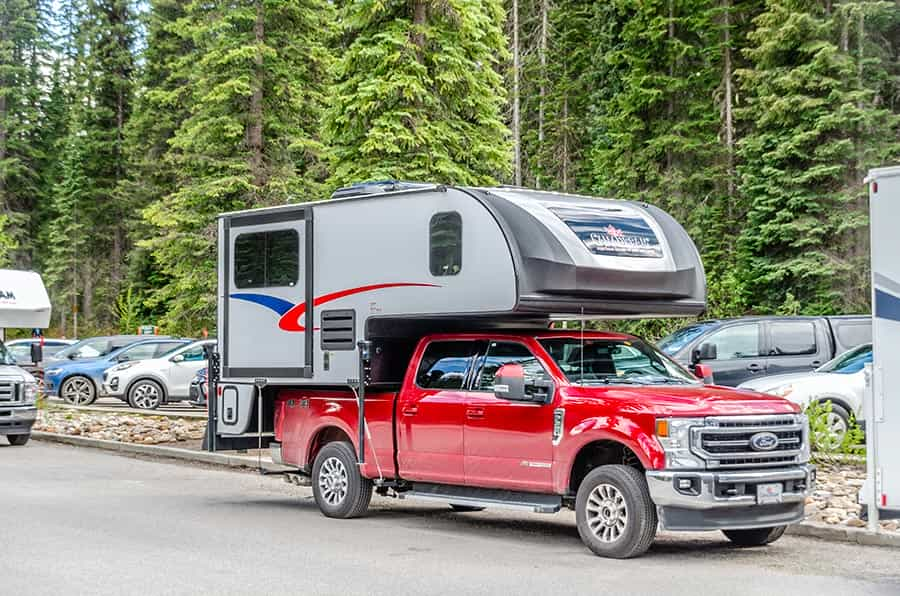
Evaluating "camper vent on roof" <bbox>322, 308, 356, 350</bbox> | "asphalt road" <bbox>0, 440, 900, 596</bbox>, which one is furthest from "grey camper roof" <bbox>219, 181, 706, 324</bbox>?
"asphalt road" <bbox>0, 440, 900, 596</bbox>

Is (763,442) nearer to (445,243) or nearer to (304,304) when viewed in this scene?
(445,243)

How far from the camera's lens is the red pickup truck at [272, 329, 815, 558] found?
1072cm

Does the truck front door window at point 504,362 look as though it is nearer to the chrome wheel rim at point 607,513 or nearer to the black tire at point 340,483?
the chrome wheel rim at point 607,513

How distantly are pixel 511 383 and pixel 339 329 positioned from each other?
3123 mm

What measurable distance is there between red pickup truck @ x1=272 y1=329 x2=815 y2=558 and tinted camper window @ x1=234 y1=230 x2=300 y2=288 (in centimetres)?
175

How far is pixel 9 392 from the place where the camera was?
72.5ft

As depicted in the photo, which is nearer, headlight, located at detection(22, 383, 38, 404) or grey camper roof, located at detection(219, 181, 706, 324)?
grey camper roof, located at detection(219, 181, 706, 324)

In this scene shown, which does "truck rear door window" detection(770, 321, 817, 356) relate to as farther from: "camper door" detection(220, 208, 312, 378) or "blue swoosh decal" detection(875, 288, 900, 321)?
"blue swoosh decal" detection(875, 288, 900, 321)

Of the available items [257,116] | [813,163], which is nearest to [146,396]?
[257,116]

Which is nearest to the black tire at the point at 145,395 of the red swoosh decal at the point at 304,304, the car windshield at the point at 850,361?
the red swoosh decal at the point at 304,304

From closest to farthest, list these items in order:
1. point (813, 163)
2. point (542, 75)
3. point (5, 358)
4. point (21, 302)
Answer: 1. point (5, 358)
2. point (21, 302)
3. point (813, 163)
4. point (542, 75)

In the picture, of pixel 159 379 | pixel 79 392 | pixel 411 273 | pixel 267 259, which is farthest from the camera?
pixel 79 392

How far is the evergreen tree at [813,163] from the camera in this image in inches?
1432

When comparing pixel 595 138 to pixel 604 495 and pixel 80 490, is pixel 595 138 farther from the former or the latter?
pixel 604 495
